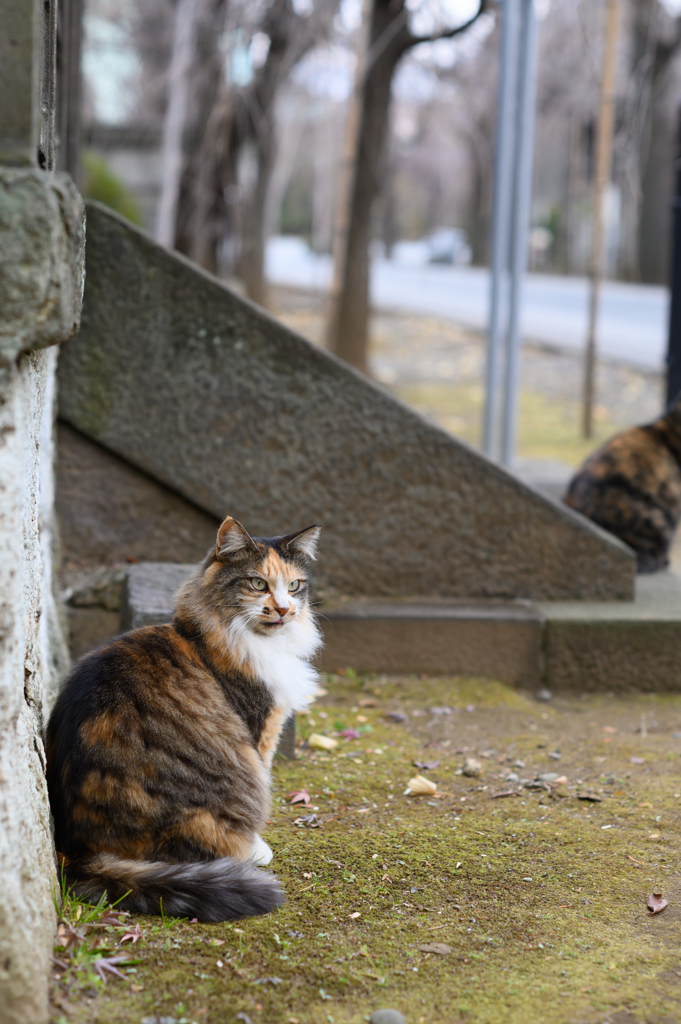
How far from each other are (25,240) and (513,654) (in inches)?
122

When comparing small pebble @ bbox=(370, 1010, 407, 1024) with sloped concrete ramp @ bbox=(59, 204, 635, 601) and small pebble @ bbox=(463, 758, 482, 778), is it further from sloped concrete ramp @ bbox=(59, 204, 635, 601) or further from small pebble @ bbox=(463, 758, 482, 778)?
sloped concrete ramp @ bbox=(59, 204, 635, 601)

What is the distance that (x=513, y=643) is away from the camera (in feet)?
13.9

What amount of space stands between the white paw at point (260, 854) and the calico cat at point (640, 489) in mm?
3019

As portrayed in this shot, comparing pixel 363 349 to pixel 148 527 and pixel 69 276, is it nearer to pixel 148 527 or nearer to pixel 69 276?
pixel 148 527

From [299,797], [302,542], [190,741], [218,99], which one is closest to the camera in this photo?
[190,741]

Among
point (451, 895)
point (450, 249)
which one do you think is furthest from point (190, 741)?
point (450, 249)

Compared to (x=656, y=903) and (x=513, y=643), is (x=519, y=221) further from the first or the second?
(x=656, y=903)

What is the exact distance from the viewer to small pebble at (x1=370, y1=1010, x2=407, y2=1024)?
1.95 m

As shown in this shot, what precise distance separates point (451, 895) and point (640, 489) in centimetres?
308

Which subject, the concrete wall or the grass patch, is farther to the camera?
the grass patch

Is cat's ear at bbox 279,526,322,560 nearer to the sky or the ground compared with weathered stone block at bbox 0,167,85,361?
nearer to the ground

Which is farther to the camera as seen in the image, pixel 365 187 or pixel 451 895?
pixel 365 187

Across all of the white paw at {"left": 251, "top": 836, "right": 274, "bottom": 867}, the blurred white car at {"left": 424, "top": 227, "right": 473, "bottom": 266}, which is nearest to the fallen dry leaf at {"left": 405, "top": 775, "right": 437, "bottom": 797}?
the white paw at {"left": 251, "top": 836, "right": 274, "bottom": 867}

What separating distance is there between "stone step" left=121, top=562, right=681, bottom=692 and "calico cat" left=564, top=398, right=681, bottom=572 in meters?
0.78
